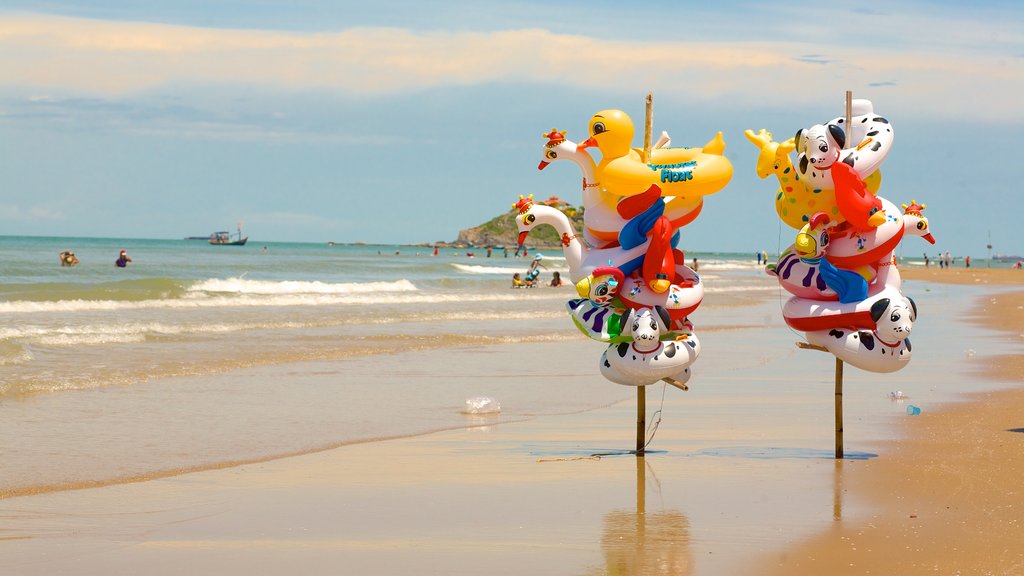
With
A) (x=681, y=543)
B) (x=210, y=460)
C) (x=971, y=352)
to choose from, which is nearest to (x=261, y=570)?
(x=681, y=543)

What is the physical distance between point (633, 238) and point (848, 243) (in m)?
1.82

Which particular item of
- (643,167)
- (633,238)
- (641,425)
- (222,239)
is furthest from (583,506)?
(222,239)

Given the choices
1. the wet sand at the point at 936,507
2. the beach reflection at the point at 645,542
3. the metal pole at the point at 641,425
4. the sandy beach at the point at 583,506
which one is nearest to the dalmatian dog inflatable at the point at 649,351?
the metal pole at the point at 641,425

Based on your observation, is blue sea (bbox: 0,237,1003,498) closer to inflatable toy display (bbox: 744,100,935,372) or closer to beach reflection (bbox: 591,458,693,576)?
inflatable toy display (bbox: 744,100,935,372)

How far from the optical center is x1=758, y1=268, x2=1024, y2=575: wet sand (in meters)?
6.93

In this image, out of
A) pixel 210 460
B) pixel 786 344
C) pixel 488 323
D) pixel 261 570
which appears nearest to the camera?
pixel 261 570

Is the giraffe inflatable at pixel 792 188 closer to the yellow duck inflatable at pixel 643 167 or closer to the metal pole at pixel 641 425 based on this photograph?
the yellow duck inflatable at pixel 643 167

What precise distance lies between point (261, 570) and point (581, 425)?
627 cm

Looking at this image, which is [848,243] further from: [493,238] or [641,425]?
[493,238]

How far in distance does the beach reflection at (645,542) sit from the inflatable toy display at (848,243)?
2.60 metres

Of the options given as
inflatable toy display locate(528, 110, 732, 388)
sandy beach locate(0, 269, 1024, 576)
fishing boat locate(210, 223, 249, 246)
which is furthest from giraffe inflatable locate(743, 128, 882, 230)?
fishing boat locate(210, 223, 249, 246)

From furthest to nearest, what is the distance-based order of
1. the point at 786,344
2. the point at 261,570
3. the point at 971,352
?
the point at 786,344, the point at 971,352, the point at 261,570

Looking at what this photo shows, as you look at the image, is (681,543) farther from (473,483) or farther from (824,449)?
(824,449)

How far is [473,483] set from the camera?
365 inches
